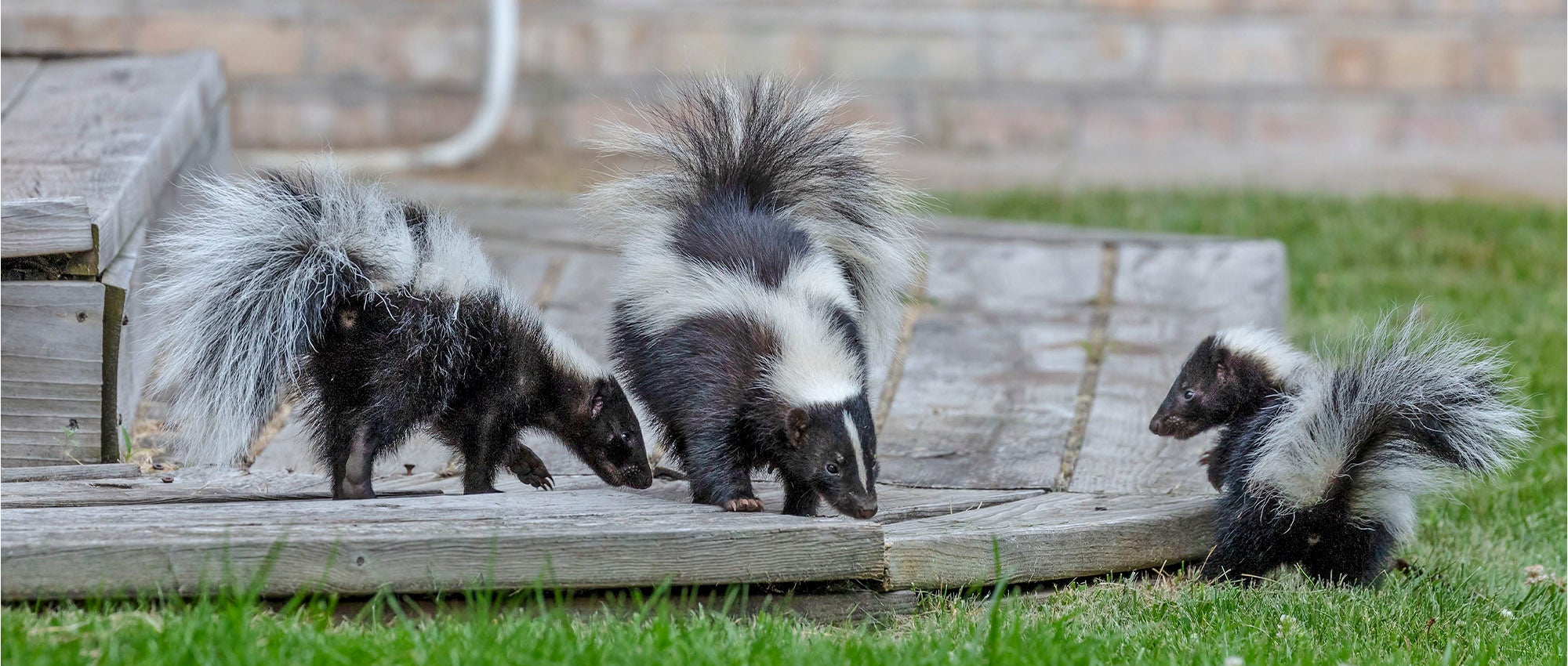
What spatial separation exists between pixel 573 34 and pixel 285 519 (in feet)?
23.0

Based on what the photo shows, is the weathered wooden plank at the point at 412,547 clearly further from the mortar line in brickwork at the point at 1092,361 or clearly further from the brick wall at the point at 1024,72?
the brick wall at the point at 1024,72

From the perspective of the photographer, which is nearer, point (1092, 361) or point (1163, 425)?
point (1163, 425)

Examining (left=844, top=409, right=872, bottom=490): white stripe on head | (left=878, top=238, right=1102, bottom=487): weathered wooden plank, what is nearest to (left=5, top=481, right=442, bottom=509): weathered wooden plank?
(left=844, top=409, right=872, bottom=490): white stripe on head

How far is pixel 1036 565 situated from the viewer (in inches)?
145

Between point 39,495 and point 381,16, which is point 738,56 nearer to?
point 381,16

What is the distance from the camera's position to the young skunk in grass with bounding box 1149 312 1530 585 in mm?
3770

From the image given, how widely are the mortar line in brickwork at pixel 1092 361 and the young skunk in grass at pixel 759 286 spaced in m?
0.61

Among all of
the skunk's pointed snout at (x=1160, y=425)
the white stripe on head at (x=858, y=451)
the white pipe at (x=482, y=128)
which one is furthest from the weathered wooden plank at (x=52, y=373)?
the white pipe at (x=482, y=128)

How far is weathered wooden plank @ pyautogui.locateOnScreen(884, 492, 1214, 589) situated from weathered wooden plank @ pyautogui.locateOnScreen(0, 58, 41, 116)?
3513mm

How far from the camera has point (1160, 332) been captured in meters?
5.86

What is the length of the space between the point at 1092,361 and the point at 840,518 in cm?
210

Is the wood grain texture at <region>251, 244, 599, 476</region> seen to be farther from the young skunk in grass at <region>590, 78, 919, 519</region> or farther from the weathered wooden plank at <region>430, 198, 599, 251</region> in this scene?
the young skunk in grass at <region>590, 78, 919, 519</region>

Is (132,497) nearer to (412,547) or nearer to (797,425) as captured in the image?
(412,547)

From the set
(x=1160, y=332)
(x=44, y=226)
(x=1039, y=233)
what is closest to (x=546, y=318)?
(x=44, y=226)
